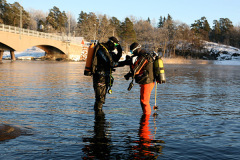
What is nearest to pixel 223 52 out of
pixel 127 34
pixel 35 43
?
pixel 127 34

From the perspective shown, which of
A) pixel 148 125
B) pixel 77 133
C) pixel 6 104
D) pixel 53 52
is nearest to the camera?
pixel 77 133

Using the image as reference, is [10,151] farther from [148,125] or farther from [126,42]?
[126,42]

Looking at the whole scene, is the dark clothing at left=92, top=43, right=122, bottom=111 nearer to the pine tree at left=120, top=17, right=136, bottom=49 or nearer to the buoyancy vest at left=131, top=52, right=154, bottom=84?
the buoyancy vest at left=131, top=52, right=154, bottom=84

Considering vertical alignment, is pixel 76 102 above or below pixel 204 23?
below

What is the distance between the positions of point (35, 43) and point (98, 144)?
5696 centimetres

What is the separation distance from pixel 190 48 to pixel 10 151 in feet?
411

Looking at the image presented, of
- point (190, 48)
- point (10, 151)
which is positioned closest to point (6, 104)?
point (10, 151)

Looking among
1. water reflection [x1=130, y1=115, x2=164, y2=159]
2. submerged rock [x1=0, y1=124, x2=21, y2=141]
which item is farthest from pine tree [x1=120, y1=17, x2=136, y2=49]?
submerged rock [x1=0, y1=124, x2=21, y2=141]

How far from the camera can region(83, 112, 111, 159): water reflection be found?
18.0 feet

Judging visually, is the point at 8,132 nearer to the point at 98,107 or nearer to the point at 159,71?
the point at 98,107

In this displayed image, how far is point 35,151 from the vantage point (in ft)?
18.5

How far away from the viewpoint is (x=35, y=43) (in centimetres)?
5981

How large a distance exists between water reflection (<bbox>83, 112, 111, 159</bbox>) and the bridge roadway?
46225mm

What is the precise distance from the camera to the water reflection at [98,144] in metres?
5.48
